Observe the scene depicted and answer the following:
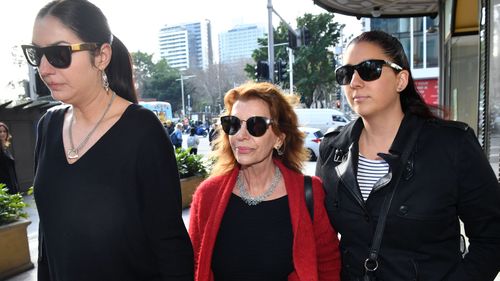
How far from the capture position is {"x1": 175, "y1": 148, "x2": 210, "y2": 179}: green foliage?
855cm

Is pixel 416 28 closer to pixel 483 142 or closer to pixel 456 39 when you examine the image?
pixel 456 39

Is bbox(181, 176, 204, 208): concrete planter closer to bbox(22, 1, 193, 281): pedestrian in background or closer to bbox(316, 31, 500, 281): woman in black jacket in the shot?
bbox(316, 31, 500, 281): woman in black jacket

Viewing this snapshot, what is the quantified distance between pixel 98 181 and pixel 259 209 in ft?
3.14

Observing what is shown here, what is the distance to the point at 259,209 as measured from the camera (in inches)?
87.8

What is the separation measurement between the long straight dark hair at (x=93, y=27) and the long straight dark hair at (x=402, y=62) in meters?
1.14

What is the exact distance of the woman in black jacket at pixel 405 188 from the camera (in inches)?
72.6

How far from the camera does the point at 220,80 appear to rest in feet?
187

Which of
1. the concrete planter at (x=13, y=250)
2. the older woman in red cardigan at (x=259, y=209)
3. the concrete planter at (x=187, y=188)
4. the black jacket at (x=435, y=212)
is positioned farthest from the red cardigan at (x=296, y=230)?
the concrete planter at (x=187, y=188)

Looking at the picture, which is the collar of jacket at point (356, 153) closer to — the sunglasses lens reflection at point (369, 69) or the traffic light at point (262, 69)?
the sunglasses lens reflection at point (369, 69)

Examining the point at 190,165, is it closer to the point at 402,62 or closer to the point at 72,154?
the point at 402,62

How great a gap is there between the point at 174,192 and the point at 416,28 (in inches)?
1254

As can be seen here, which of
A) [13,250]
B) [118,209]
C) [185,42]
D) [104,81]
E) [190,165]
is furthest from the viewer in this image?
[185,42]

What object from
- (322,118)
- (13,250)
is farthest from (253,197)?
(322,118)

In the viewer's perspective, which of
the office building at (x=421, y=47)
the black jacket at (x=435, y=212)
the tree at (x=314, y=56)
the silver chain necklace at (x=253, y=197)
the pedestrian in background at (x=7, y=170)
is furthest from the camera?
the tree at (x=314, y=56)
